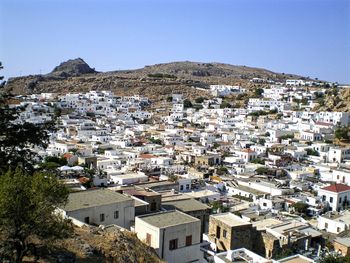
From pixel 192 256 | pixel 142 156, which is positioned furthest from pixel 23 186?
pixel 142 156

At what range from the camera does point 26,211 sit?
866 cm

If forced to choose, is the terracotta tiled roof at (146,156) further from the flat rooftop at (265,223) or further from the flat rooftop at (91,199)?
the flat rooftop at (91,199)

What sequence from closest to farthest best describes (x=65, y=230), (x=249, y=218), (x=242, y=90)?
(x=65, y=230) < (x=249, y=218) < (x=242, y=90)

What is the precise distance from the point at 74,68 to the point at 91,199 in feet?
426

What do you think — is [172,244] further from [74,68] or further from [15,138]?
[74,68]

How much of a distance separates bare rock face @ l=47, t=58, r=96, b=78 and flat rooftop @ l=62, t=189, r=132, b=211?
119942 millimetres

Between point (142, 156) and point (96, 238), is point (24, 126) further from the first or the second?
point (142, 156)

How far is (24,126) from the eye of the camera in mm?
15156

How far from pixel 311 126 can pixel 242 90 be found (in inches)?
1873

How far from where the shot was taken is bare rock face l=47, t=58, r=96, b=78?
452ft

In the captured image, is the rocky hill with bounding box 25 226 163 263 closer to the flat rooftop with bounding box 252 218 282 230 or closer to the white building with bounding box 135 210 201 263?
the white building with bounding box 135 210 201 263

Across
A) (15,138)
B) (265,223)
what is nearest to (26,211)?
(15,138)

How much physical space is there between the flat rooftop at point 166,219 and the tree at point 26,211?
6.13 metres

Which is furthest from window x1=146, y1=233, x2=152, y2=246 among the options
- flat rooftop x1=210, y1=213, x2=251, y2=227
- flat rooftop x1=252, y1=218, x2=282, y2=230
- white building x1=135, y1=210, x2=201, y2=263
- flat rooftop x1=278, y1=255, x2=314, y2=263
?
flat rooftop x1=252, y1=218, x2=282, y2=230
